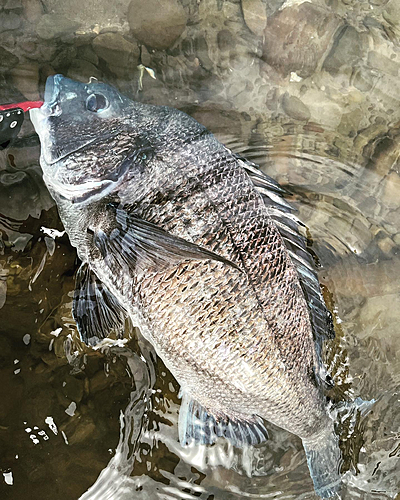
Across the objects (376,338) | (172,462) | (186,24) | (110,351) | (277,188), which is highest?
(186,24)

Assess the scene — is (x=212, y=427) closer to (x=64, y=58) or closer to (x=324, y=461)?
(x=324, y=461)

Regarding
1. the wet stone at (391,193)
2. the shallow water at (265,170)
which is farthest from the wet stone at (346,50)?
the wet stone at (391,193)

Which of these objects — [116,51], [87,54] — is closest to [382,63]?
[116,51]

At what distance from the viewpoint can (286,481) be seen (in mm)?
2322

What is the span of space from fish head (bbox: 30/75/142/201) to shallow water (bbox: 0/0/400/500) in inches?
23.1

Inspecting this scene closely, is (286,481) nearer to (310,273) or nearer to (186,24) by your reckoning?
(310,273)

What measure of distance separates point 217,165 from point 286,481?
1628 mm

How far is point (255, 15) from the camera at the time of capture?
95.7 inches

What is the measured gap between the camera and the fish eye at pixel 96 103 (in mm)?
1780

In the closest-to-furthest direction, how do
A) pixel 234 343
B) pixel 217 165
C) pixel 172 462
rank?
1. pixel 234 343
2. pixel 217 165
3. pixel 172 462

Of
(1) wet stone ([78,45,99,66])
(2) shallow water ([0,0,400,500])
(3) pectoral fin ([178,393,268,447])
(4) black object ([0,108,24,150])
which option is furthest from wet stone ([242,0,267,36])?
(3) pectoral fin ([178,393,268,447])

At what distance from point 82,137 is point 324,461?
5.78 ft

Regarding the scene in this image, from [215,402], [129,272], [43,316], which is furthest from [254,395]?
[43,316]

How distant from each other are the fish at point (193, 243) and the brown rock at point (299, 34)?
0.90 metres
